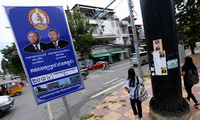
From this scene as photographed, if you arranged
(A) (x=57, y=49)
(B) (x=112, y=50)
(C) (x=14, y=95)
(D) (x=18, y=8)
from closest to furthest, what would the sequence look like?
(D) (x=18, y=8)
(A) (x=57, y=49)
(C) (x=14, y=95)
(B) (x=112, y=50)

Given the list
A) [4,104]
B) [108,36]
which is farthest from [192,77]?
[108,36]

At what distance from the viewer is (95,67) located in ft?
59.2

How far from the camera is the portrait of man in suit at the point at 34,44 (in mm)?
2003

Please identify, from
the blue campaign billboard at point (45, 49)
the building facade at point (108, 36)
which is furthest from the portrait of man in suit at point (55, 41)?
the building facade at point (108, 36)

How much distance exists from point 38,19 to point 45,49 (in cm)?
61

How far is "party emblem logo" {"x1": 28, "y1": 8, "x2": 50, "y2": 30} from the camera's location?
6.60ft

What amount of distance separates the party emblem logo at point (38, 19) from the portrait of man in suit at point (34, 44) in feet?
0.53

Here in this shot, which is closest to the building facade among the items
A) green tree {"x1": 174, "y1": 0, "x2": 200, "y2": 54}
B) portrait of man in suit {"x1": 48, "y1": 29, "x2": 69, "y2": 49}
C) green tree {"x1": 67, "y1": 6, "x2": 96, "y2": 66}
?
green tree {"x1": 67, "y1": 6, "x2": 96, "y2": 66}

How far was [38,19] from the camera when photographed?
6.78 feet

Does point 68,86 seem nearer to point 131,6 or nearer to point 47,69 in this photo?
point 47,69

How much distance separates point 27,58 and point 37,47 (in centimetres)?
28

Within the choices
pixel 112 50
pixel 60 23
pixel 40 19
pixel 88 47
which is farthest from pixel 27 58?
pixel 112 50

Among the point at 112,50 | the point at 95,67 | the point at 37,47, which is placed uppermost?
the point at 37,47

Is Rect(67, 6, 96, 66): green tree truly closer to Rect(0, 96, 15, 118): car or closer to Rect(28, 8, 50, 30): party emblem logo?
Rect(0, 96, 15, 118): car
